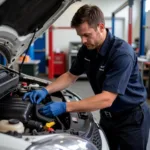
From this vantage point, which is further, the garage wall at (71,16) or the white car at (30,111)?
the garage wall at (71,16)

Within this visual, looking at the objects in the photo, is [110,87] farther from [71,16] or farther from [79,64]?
[71,16]

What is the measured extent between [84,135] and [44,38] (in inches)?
304

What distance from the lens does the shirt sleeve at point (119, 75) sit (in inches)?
56.1

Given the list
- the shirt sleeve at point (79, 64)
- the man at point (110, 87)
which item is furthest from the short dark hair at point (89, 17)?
the shirt sleeve at point (79, 64)

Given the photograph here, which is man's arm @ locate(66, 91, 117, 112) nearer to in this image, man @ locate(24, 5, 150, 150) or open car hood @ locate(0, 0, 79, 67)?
man @ locate(24, 5, 150, 150)

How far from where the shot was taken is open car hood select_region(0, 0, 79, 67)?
4.95 feet

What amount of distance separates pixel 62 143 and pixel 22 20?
0.94m

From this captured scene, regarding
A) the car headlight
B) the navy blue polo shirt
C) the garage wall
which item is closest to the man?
the navy blue polo shirt

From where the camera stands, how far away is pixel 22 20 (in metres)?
1.70

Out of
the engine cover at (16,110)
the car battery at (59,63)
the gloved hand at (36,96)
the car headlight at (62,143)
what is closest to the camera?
the car headlight at (62,143)

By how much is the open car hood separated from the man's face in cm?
34

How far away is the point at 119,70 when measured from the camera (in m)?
1.44

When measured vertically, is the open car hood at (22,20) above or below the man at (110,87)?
above

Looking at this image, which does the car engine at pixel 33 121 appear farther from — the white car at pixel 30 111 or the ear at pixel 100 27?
the ear at pixel 100 27
